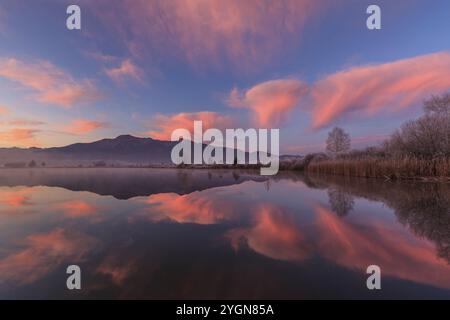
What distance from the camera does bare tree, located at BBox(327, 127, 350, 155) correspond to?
39891mm

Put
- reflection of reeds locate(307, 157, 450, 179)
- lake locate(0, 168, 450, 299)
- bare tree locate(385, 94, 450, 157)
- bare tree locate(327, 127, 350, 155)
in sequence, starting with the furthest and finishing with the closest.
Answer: bare tree locate(327, 127, 350, 155) < bare tree locate(385, 94, 450, 157) < reflection of reeds locate(307, 157, 450, 179) < lake locate(0, 168, 450, 299)

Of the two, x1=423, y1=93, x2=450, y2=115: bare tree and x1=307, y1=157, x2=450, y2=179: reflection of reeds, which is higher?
x1=423, y1=93, x2=450, y2=115: bare tree

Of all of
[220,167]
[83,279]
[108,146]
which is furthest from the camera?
[108,146]

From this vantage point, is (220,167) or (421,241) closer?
(421,241)

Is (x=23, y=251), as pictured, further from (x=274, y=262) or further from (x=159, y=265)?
(x=274, y=262)

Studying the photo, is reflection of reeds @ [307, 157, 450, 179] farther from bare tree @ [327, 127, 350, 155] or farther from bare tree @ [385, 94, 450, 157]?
bare tree @ [327, 127, 350, 155]

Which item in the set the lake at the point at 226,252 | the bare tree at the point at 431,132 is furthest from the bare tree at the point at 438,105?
the lake at the point at 226,252

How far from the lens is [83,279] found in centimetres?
249

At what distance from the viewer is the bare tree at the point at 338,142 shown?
39.9 m

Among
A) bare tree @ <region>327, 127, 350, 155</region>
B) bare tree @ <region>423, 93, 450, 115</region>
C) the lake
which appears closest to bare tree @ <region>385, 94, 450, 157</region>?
bare tree @ <region>423, 93, 450, 115</region>

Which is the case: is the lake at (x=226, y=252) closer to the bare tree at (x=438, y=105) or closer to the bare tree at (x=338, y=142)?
the bare tree at (x=438, y=105)
